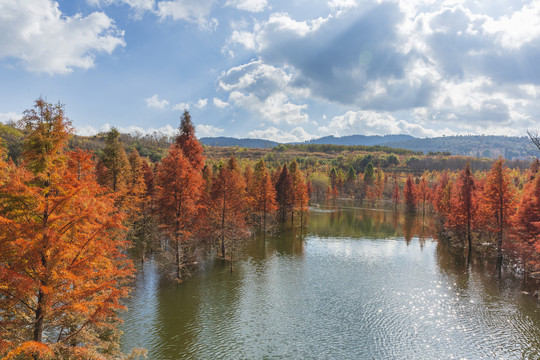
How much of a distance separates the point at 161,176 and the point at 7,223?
2094cm

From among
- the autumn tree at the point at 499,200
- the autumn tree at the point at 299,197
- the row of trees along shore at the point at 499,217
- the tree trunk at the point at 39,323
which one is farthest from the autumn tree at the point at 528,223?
the tree trunk at the point at 39,323

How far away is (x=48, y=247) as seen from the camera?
35.9 ft

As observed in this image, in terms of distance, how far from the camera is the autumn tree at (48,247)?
1067 cm

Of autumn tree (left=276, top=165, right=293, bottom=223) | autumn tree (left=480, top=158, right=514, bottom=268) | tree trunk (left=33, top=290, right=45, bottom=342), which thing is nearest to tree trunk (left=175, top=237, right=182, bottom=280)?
tree trunk (left=33, top=290, right=45, bottom=342)

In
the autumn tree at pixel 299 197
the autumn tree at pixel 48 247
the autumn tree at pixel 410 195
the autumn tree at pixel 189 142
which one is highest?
the autumn tree at pixel 189 142

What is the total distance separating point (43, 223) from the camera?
1155 centimetres

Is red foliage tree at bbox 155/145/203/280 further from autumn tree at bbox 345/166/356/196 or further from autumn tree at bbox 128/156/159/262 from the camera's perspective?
autumn tree at bbox 345/166/356/196

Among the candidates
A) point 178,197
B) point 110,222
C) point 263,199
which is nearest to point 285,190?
point 263,199

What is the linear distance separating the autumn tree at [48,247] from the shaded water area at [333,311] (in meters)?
9.23

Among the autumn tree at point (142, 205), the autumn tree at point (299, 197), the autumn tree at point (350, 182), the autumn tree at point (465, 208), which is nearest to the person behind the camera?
the autumn tree at point (142, 205)

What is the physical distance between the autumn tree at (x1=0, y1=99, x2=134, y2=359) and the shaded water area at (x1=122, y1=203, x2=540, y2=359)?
9.23 metres

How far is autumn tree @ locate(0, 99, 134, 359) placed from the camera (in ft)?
35.0

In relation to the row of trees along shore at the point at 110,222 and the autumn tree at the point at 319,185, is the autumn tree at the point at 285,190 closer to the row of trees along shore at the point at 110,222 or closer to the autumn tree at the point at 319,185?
the row of trees along shore at the point at 110,222

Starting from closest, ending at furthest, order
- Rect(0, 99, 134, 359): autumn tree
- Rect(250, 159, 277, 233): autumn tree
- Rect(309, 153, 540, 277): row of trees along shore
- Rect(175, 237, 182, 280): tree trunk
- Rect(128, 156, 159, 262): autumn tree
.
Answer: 1. Rect(0, 99, 134, 359): autumn tree
2. Rect(175, 237, 182, 280): tree trunk
3. Rect(309, 153, 540, 277): row of trees along shore
4. Rect(128, 156, 159, 262): autumn tree
5. Rect(250, 159, 277, 233): autumn tree
